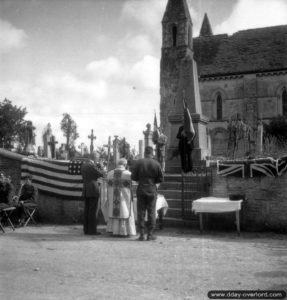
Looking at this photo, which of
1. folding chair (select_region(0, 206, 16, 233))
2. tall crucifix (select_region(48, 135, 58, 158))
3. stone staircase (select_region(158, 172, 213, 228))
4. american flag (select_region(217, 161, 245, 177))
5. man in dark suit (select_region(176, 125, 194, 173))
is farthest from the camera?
tall crucifix (select_region(48, 135, 58, 158))

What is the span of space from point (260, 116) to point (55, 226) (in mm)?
29228

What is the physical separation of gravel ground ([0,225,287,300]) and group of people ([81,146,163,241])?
0.35 metres

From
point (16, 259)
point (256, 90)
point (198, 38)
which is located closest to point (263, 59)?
point (256, 90)

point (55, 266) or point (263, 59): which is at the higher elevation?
point (263, 59)

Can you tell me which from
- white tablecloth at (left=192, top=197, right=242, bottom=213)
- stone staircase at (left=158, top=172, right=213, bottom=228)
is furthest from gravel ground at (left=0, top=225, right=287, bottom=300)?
stone staircase at (left=158, top=172, right=213, bottom=228)

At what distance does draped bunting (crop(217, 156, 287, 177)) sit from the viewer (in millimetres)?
9685

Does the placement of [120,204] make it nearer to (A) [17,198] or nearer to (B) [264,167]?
(A) [17,198]

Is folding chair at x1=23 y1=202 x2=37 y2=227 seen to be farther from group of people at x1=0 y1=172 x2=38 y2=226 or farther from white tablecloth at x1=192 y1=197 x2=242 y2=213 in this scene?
white tablecloth at x1=192 y1=197 x2=242 y2=213

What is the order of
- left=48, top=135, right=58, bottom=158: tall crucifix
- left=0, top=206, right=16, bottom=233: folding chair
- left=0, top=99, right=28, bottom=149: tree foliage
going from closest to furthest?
left=0, top=206, right=16, bottom=233: folding chair
left=48, top=135, right=58, bottom=158: tall crucifix
left=0, top=99, right=28, bottom=149: tree foliage

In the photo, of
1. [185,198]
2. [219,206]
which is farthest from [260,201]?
[185,198]

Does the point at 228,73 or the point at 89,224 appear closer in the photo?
the point at 89,224

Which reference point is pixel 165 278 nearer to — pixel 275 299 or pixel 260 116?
pixel 275 299

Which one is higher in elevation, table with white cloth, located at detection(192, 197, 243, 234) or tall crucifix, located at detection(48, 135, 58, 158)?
tall crucifix, located at detection(48, 135, 58, 158)

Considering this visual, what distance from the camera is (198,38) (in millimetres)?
43969
